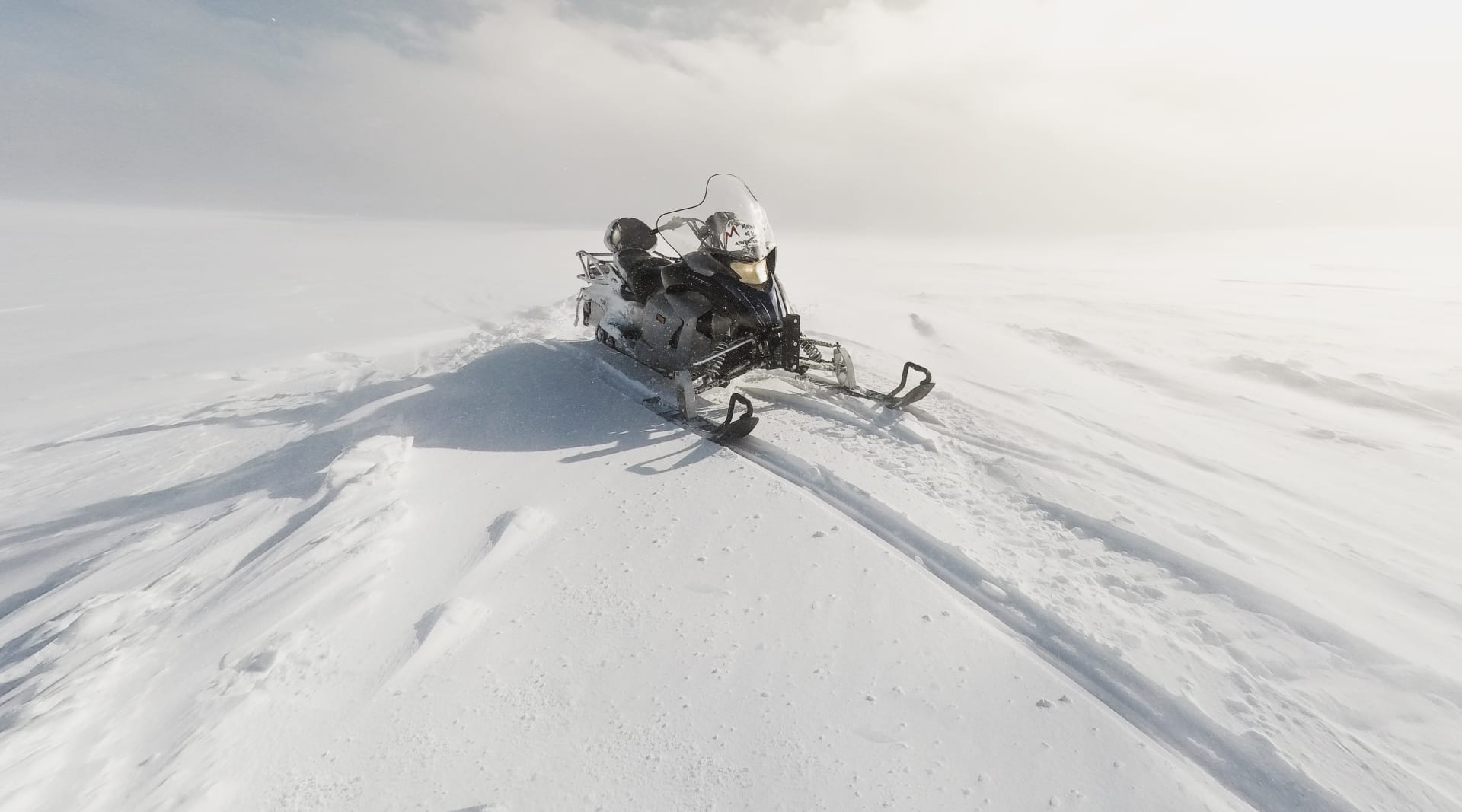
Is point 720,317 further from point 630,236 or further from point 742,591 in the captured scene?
point 742,591

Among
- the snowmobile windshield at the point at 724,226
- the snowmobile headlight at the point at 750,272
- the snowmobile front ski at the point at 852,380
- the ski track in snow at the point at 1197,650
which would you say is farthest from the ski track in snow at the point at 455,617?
the snowmobile windshield at the point at 724,226

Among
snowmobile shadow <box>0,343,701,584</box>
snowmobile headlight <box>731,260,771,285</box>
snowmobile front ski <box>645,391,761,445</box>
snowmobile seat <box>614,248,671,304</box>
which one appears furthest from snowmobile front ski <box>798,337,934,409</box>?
snowmobile seat <box>614,248,671,304</box>

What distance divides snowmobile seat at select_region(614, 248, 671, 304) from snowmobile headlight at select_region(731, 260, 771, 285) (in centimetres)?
141

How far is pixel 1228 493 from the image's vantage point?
14.8 ft

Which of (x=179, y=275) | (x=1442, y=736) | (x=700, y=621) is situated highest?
(x=179, y=275)

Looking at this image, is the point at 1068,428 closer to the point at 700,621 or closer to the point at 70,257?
the point at 700,621

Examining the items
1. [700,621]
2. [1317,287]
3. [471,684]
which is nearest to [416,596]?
[471,684]

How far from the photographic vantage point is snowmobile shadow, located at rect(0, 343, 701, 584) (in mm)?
4574

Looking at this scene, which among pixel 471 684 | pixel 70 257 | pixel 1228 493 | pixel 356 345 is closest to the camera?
pixel 471 684

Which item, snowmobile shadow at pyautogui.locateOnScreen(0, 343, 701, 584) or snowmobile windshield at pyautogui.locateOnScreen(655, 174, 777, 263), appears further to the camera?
snowmobile windshield at pyautogui.locateOnScreen(655, 174, 777, 263)

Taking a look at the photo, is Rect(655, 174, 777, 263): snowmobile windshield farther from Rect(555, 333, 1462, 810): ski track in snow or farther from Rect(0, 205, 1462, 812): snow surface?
Rect(555, 333, 1462, 810): ski track in snow

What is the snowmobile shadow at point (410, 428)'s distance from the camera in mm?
4574

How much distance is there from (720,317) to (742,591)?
11.4ft

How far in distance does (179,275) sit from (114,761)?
1045 inches
